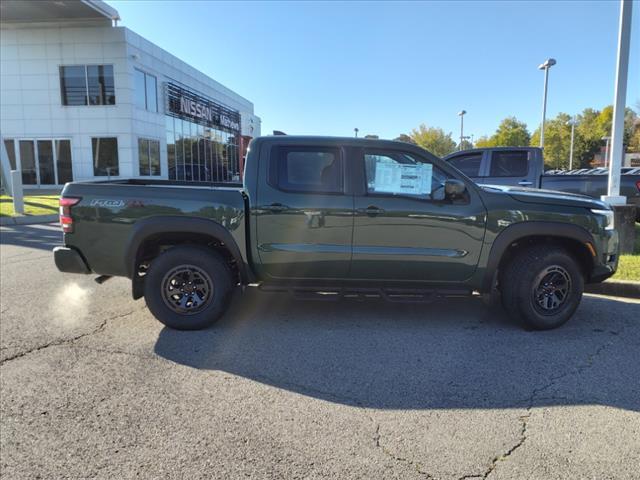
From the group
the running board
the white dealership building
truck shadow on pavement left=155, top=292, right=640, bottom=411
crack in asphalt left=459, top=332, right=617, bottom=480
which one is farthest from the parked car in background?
the white dealership building

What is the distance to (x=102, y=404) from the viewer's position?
3.37m

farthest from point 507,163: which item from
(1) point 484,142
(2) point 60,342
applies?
(1) point 484,142

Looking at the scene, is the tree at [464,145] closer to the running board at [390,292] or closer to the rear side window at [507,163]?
the rear side window at [507,163]

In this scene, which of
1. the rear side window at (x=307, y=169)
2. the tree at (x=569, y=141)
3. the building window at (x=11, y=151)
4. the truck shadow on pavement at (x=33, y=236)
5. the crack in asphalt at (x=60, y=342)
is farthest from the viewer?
the tree at (x=569, y=141)

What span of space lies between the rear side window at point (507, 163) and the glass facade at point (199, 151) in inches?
734

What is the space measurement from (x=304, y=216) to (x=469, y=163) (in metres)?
6.46

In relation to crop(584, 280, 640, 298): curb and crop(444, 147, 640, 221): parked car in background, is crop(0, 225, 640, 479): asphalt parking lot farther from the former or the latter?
crop(444, 147, 640, 221): parked car in background

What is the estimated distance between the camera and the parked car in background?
957 centimetres

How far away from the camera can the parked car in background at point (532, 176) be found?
957cm

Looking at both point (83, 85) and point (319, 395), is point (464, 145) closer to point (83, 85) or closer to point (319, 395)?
point (83, 85)

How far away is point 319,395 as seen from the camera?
11.5 feet

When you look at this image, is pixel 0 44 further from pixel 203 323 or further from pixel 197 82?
pixel 203 323

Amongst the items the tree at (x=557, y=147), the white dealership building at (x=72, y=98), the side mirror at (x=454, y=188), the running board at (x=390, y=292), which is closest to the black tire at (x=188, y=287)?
the running board at (x=390, y=292)

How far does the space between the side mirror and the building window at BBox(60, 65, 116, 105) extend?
82.2 feet
